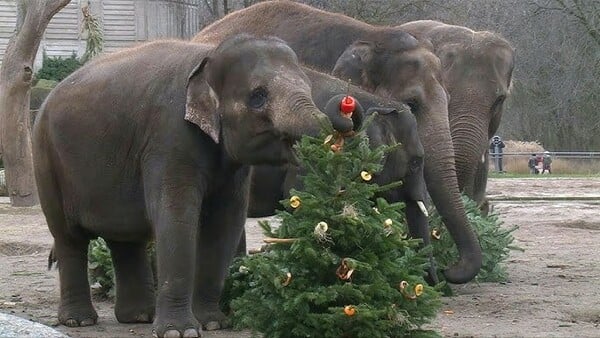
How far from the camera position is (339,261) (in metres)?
5.92

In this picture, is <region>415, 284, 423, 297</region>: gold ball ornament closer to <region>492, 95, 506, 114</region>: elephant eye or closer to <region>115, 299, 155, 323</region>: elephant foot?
<region>115, 299, 155, 323</region>: elephant foot

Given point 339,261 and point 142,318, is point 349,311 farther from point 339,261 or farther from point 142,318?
point 142,318

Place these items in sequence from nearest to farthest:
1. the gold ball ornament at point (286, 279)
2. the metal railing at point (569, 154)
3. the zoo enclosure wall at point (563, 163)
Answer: the gold ball ornament at point (286, 279) → the metal railing at point (569, 154) → the zoo enclosure wall at point (563, 163)

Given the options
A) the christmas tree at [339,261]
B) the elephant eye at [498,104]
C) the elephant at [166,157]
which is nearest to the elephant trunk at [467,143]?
the elephant eye at [498,104]

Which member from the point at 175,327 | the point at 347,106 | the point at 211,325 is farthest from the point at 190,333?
the point at 347,106

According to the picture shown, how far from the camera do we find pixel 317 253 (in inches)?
232

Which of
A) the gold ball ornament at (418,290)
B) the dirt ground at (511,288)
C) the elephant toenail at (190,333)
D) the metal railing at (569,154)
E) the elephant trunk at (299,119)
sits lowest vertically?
the metal railing at (569,154)

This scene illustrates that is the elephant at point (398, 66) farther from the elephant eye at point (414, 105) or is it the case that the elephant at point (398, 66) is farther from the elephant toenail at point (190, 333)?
the elephant toenail at point (190, 333)

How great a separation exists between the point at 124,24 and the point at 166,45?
119 ft

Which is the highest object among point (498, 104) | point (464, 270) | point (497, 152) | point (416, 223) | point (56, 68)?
point (56, 68)

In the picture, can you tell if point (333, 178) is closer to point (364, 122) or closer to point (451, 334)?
point (364, 122)

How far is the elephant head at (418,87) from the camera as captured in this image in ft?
29.0

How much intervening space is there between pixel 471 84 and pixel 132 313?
4169 millimetres

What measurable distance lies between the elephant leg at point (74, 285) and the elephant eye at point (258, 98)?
1721 millimetres
